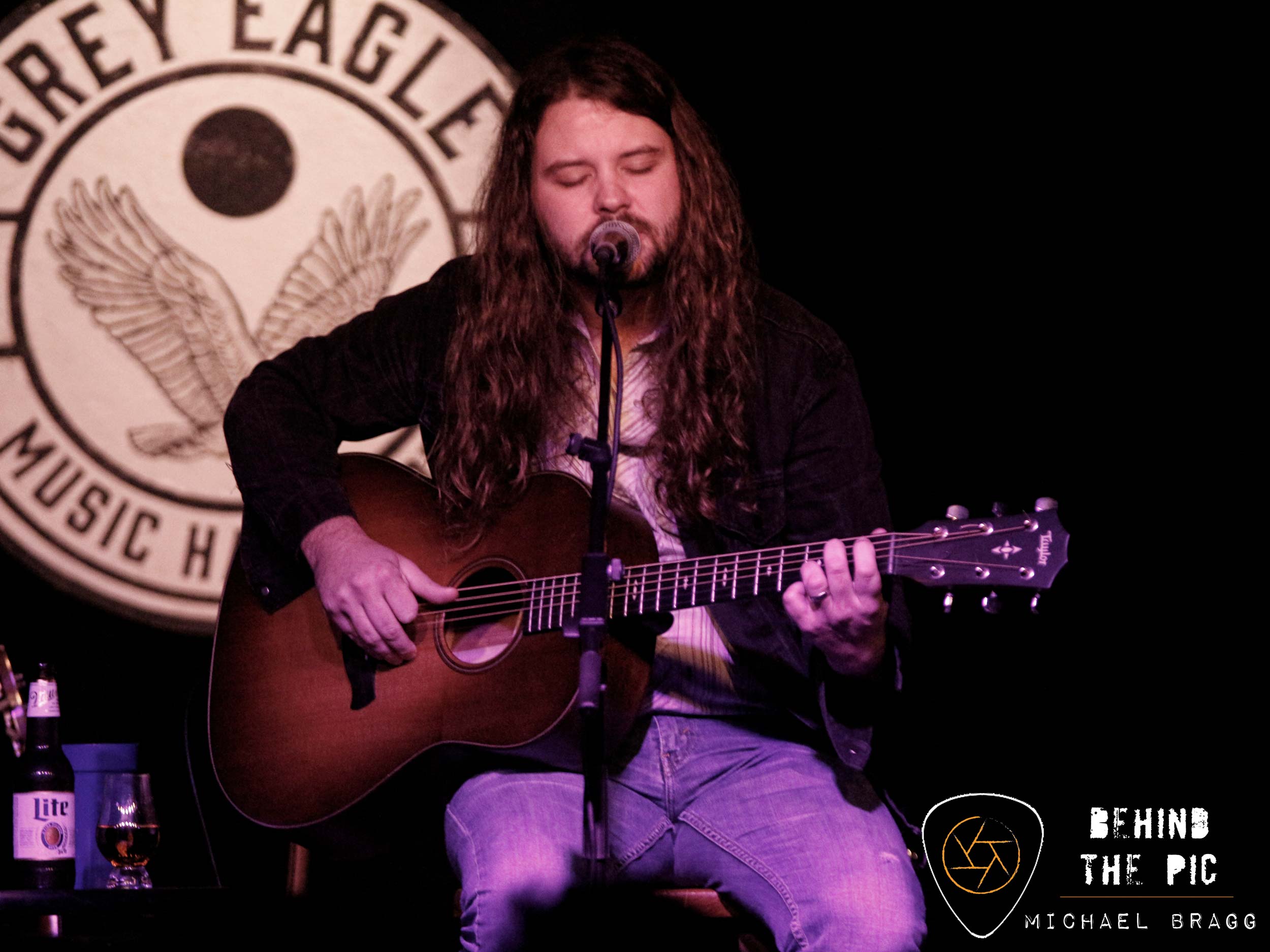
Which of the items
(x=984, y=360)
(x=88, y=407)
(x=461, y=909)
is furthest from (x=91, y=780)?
(x=984, y=360)

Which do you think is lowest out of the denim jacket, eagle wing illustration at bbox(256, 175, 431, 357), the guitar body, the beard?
the guitar body

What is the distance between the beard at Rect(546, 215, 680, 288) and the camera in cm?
250

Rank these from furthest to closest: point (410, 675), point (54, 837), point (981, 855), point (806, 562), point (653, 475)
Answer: point (981, 855), point (54, 837), point (653, 475), point (410, 675), point (806, 562)

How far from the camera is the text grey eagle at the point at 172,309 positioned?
351 centimetres

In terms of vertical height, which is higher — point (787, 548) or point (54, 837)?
point (787, 548)

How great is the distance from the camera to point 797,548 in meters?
2.05

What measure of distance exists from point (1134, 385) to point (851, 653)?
1.35 metres

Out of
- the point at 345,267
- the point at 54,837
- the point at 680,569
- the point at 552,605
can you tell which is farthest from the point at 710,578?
the point at 345,267

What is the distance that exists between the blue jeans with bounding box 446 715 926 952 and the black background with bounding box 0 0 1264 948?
2.82 feet

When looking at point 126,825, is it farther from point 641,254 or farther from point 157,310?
point 641,254

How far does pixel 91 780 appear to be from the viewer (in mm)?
3020

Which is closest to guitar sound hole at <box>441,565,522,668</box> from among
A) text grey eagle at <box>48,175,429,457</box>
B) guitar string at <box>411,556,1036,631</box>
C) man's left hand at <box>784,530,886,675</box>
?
guitar string at <box>411,556,1036,631</box>

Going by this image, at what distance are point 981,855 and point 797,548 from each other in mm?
1370

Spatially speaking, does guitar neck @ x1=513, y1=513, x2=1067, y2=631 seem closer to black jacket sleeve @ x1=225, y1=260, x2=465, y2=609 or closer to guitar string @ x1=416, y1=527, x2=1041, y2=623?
guitar string @ x1=416, y1=527, x2=1041, y2=623
